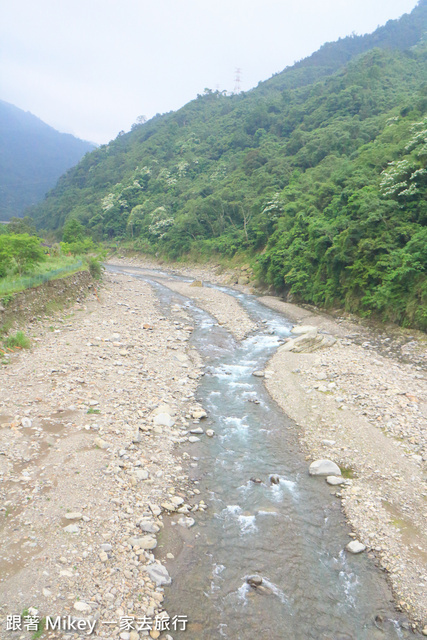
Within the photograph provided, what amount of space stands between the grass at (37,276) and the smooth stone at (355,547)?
15849 millimetres

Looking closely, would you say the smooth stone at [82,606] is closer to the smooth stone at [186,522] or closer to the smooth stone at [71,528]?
the smooth stone at [71,528]

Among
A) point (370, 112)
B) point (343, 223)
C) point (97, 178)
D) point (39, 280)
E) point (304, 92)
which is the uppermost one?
point (304, 92)

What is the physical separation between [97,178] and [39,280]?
3747 inches

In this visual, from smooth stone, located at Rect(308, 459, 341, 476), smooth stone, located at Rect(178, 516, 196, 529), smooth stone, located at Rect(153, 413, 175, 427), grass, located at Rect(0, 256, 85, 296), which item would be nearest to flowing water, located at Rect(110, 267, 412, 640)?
smooth stone, located at Rect(178, 516, 196, 529)

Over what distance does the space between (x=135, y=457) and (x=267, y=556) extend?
154 inches

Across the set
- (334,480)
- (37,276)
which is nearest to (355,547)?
(334,480)

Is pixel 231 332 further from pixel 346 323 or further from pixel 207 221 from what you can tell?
pixel 207 221

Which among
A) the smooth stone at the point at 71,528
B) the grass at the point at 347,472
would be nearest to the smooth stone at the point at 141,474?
the smooth stone at the point at 71,528

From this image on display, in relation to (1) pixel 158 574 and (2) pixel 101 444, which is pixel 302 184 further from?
(1) pixel 158 574

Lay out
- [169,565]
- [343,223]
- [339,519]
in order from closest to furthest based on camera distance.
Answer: [169,565]
[339,519]
[343,223]

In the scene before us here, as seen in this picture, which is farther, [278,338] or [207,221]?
[207,221]

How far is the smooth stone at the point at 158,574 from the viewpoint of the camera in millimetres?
6193

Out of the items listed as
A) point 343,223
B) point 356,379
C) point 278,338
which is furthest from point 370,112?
point 356,379

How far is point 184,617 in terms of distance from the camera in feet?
18.8
